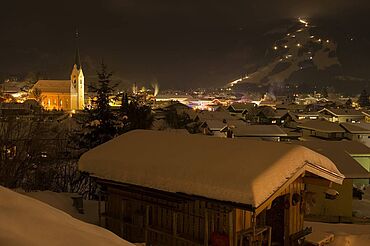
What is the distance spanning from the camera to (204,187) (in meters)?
8.36

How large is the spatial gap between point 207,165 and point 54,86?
8640 cm

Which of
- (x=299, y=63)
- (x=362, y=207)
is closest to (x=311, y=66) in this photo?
(x=299, y=63)

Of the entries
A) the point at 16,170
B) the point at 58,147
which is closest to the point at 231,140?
the point at 16,170

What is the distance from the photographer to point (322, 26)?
187875 mm

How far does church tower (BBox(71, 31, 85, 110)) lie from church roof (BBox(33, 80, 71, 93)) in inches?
48.1

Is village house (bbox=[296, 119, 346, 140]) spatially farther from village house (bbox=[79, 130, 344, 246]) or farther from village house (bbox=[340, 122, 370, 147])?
village house (bbox=[79, 130, 344, 246])

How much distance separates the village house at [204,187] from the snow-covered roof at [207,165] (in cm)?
2

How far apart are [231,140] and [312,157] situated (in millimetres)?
1996

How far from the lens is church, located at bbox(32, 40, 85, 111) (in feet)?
286

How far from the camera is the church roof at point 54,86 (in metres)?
88.2

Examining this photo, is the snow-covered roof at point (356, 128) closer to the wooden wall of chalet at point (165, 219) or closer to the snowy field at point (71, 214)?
the snowy field at point (71, 214)

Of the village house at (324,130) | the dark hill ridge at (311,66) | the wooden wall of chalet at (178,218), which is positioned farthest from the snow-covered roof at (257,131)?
the dark hill ridge at (311,66)

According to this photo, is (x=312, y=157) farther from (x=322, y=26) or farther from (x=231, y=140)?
(x=322, y=26)

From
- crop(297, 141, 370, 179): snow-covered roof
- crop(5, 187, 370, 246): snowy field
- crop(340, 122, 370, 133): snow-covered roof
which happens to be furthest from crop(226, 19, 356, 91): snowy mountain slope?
crop(5, 187, 370, 246): snowy field
